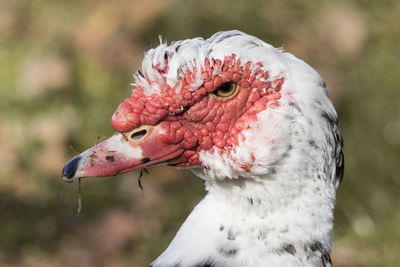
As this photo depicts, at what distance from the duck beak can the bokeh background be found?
2127mm

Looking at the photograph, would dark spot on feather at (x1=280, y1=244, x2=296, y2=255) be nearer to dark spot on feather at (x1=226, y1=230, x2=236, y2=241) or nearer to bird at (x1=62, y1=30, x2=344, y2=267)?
bird at (x1=62, y1=30, x2=344, y2=267)

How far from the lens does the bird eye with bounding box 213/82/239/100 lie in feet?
6.34

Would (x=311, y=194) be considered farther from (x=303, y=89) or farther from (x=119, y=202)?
(x=119, y=202)

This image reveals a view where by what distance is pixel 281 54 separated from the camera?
201 centimetres

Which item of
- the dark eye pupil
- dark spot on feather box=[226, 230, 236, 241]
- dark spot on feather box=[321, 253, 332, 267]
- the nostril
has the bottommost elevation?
dark spot on feather box=[321, 253, 332, 267]

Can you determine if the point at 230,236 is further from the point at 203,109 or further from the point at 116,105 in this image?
the point at 116,105

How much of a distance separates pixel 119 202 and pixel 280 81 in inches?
107

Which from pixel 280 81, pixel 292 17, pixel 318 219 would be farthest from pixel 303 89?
pixel 292 17

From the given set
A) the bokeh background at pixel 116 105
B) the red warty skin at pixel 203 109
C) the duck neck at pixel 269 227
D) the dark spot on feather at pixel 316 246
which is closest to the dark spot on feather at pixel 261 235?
the duck neck at pixel 269 227

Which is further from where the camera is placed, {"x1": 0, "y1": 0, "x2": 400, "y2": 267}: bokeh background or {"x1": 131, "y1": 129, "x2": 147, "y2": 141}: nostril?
{"x1": 0, "y1": 0, "x2": 400, "y2": 267}: bokeh background

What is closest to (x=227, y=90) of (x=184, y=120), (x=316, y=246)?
(x=184, y=120)

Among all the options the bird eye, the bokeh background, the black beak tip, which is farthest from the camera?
the bokeh background

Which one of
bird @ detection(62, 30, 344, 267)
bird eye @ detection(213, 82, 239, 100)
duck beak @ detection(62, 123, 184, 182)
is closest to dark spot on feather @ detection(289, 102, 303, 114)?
bird @ detection(62, 30, 344, 267)

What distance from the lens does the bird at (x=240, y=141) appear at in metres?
1.87
